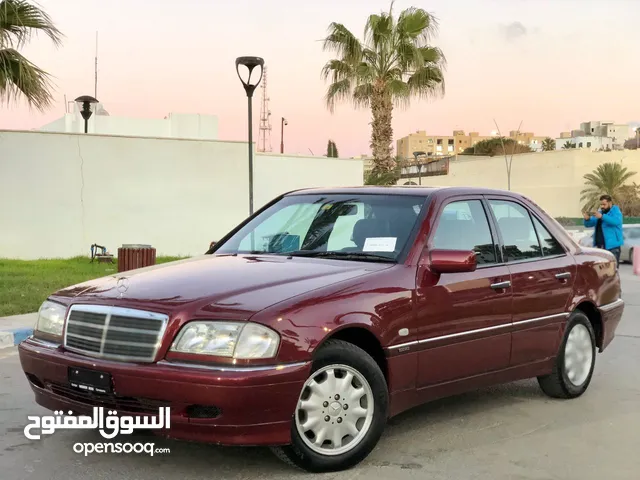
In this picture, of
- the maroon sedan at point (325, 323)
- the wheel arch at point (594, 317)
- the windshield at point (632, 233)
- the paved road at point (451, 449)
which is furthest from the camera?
the windshield at point (632, 233)

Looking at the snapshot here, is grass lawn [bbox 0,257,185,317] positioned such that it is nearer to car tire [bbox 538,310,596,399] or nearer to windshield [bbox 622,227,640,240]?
car tire [bbox 538,310,596,399]

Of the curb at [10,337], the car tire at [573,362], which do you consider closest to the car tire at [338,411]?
the car tire at [573,362]

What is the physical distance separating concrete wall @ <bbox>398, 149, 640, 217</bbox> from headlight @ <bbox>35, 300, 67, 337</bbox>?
255 feet

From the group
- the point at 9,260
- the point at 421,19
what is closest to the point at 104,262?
the point at 9,260

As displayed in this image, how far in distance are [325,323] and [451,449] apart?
128cm

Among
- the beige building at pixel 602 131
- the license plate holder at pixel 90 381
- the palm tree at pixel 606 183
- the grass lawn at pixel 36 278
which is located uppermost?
the beige building at pixel 602 131

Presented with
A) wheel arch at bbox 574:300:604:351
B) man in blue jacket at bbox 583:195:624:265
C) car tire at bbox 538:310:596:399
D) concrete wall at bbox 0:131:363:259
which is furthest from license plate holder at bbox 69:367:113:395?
concrete wall at bbox 0:131:363:259

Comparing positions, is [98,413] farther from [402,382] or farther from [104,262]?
[104,262]

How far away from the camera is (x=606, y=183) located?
7919cm

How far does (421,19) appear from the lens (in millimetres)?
28875

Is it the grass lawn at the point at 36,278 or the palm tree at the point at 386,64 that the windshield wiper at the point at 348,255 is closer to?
the grass lawn at the point at 36,278

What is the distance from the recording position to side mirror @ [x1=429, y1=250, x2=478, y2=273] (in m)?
4.80

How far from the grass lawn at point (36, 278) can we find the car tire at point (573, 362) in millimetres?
7486

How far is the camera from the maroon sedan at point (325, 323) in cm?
399
